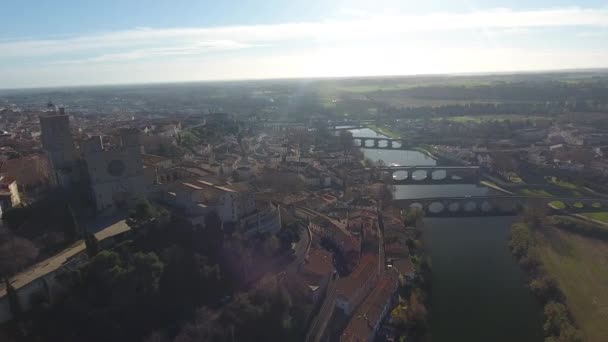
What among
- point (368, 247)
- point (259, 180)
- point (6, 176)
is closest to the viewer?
point (6, 176)

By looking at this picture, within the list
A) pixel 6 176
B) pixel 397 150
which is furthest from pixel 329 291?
pixel 397 150

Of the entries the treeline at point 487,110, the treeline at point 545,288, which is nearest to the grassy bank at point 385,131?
the treeline at point 487,110

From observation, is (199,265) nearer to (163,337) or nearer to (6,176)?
(163,337)

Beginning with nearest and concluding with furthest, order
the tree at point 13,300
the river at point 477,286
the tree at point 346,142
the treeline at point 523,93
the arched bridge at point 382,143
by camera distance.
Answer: the tree at point 13,300
the river at point 477,286
the tree at point 346,142
the arched bridge at point 382,143
the treeline at point 523,93

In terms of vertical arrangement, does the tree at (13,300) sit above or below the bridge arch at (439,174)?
above

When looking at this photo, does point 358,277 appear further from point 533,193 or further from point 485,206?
point 533,193

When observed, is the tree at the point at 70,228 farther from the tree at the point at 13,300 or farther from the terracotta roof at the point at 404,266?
the terracotta roof at the point at 404,266

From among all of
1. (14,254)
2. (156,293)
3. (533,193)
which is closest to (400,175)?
(533,193)

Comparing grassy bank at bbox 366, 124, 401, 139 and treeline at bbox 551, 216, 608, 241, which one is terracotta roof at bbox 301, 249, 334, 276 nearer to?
treeline at bbox 551, 216, 608, 241
